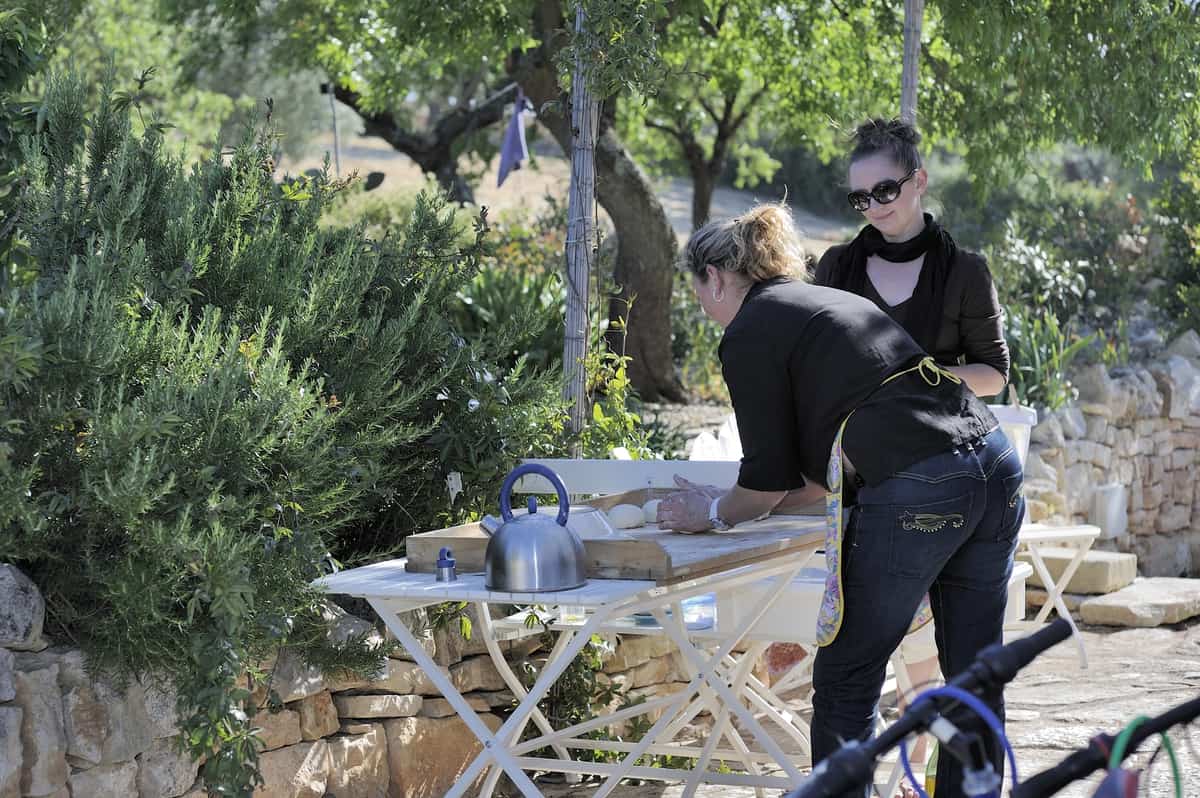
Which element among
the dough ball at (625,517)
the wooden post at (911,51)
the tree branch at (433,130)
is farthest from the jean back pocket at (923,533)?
the tree branch at (433,130)

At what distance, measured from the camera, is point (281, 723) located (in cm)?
311

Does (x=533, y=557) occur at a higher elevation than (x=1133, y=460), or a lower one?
higher

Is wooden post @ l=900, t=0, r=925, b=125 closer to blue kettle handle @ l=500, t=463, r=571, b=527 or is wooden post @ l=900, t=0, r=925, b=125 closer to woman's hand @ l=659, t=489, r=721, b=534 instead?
woman's hand @ l=659, t=489, r=721, b=534

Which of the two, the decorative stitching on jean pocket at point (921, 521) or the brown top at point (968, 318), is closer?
the decorative stitching on jean pocket at point (921, 521)

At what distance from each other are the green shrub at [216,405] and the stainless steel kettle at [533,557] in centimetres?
48

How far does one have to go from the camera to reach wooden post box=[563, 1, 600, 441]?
161 inches

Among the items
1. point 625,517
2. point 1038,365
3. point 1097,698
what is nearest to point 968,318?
point 625,517

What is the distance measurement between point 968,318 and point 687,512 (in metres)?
0.79

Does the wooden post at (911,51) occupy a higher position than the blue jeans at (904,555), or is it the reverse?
the wooden post at (911,51)

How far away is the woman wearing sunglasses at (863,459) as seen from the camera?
2357mm

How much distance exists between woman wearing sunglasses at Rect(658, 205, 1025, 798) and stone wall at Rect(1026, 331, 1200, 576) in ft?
14.9

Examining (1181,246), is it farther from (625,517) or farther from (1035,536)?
(625,517)

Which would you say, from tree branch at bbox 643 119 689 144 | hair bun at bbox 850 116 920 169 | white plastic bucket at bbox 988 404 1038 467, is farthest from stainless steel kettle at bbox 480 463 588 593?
tree branch at bbox 643 119 689 144

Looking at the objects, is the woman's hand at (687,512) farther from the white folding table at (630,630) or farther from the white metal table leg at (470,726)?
the white metal table leg at (470,726)
